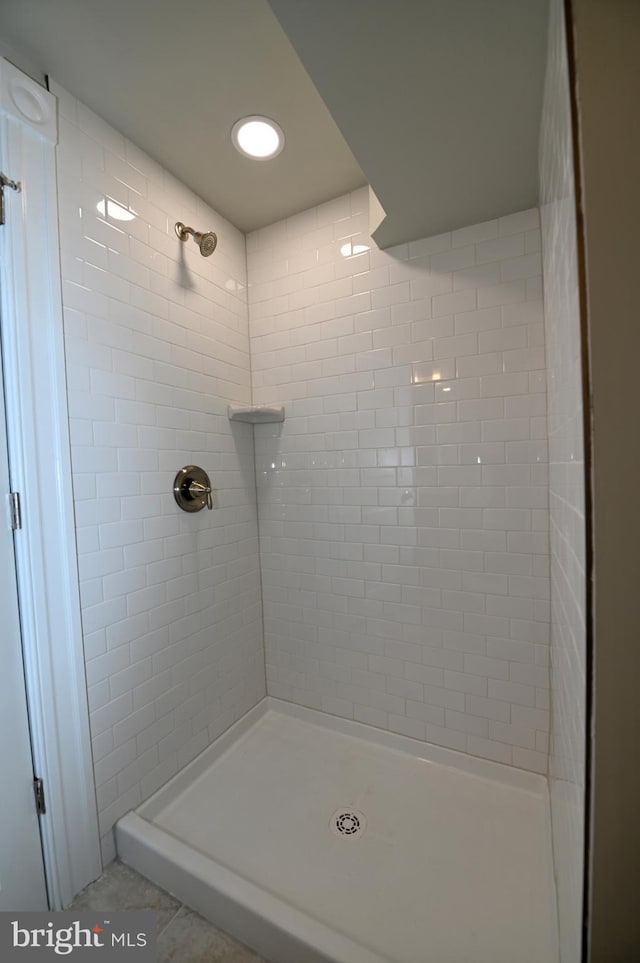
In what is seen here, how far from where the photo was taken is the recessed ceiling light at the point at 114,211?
1286 mm

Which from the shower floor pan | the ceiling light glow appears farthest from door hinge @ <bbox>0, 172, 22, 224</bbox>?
the shower floor pan

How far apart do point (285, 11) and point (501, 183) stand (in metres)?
0.84

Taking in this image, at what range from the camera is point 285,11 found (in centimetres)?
79

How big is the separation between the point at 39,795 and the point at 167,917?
1.73 feet

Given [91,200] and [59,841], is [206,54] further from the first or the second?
[59,841]

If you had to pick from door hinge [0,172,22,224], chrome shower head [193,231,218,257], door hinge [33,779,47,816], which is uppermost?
chrome shower head [193,231,218,257]

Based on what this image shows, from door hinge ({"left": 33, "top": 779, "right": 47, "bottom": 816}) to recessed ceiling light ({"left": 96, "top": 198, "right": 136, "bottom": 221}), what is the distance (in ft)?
5.99

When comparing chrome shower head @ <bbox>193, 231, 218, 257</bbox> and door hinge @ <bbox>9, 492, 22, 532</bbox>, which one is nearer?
door hinge @ <bbox>9, 492, 22, 532</bbox>

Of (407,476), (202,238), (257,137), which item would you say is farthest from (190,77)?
(407,476)

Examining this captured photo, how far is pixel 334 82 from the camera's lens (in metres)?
0.93

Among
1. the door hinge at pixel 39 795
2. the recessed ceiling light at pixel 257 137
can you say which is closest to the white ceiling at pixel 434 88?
the recessed ceiling light at pixel 257 137

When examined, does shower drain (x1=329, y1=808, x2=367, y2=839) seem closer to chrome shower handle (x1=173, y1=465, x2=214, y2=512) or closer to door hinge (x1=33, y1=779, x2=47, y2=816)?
door hinge (x1=33, y1=779, x2=47, y2=816)

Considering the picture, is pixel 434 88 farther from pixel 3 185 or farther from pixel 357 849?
pixel 357 849

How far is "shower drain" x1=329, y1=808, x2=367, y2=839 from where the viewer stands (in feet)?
4.33
